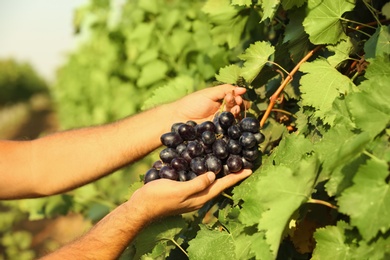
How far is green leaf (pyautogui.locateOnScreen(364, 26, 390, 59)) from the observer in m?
1.71

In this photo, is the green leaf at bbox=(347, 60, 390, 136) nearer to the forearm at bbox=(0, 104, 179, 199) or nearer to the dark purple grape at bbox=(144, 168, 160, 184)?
the dark purple grape at bbox=(144, 168, 160, 184)

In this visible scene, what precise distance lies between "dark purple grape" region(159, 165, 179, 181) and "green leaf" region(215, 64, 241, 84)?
485 mm

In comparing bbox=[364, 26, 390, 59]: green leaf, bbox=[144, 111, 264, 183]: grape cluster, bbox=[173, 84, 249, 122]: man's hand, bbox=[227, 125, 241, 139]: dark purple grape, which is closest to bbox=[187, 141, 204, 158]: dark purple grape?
bbox=[144, 111, 264, 183]: grape cluster

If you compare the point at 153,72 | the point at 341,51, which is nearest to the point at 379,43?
the point at 341,51

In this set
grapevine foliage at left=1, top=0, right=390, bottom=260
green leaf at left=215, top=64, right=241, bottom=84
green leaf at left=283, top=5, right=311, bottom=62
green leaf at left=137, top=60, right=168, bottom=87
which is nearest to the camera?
grapevine foliage at left=1, top=0, right=390, bottom=260

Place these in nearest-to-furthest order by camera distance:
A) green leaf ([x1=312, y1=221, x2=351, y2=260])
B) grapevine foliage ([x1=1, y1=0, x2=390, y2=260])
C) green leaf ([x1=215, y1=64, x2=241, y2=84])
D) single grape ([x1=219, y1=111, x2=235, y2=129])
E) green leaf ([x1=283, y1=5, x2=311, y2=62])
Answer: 1. grapevine foliage ([x1=1, y1=0, x2=390, y2=260])
2. green leaf ([x1=312, y1=221, x2=351, y2=260])
3. single grape ([x1=219, y1=111, x2=235, y2=129])
4. green leaf ([x1=283, y1=5, x2=311, y2=62])
5. green leaf ([x1=215, y1=64, x2=241, y2=84])

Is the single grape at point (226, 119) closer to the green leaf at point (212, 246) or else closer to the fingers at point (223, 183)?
the fingers at point (223, 183)

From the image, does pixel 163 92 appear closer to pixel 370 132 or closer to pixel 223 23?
pixel 223 23

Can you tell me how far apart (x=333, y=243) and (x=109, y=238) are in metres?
0.86

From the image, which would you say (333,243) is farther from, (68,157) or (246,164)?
(68,157)

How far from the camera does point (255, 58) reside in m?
2.05

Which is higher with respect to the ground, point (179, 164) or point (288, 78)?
point (288, 78)

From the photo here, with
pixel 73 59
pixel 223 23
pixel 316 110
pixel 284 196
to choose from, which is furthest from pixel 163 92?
pixel 73 59

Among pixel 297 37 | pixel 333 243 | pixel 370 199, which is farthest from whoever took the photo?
pixel 297 37
